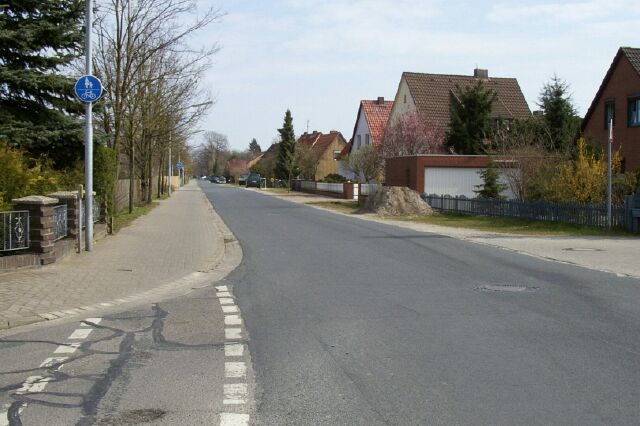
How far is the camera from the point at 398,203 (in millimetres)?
34000

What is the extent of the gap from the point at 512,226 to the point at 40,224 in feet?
59.9

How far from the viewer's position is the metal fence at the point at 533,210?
2258cm

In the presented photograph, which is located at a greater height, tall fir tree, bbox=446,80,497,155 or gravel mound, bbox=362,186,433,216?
tall fir tree, bbox=446,80,497,155

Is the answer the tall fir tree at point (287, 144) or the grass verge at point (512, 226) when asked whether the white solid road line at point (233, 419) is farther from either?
the tall fir tree at point (287, 144)

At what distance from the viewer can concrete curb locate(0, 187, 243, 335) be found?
8.31 m

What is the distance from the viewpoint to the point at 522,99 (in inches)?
2205

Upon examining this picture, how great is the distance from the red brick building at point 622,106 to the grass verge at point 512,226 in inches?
378

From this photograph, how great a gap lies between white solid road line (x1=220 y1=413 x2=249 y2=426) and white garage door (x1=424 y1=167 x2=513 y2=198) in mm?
33607

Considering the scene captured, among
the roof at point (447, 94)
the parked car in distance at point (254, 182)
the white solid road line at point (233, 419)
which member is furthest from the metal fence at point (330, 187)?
the white solid road line at point (233, 419)

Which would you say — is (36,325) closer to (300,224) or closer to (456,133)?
(300,224)

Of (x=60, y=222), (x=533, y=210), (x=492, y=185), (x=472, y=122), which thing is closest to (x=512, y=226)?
(x=533, y=210)

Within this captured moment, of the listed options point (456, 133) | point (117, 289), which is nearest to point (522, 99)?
point (456, 133)

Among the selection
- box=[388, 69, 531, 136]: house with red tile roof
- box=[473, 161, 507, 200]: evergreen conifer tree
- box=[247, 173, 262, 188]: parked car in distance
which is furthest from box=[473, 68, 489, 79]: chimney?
box=[247, 173, 262, 188]: parked car in distance

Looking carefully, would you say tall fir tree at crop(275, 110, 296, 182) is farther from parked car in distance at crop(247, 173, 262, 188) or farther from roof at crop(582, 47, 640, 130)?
roof at crop(582, 47, 640, 130)
